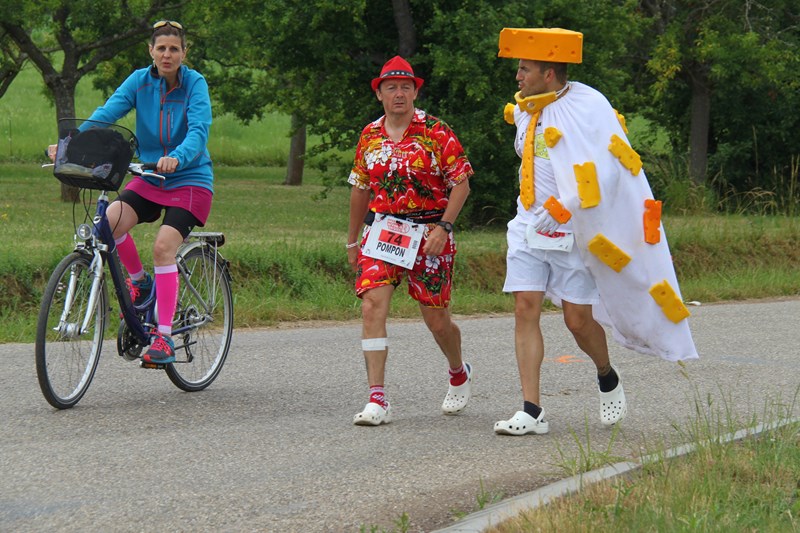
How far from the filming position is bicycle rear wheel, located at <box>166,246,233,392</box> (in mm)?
7645

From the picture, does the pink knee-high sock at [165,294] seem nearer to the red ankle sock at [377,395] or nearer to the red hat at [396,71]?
the red ankle sock at [377,395]

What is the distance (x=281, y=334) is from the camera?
10.4 m

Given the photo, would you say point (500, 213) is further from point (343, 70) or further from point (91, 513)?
point (91, 513)

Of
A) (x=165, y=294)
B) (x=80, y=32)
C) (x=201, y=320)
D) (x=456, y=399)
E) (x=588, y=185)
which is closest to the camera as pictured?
(x=588, y=185)

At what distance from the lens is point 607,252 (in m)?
6.19

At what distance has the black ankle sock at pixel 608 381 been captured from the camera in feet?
22.4

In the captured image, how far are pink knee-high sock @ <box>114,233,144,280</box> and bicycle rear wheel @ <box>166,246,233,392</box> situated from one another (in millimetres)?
313

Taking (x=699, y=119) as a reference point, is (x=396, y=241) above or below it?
above

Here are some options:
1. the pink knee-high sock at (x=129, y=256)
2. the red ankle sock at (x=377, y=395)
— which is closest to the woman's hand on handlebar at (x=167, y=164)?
the pink knee-high sock at (x=129, y=256)

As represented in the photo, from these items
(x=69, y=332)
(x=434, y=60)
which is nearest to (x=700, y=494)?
(x=69, y=332)

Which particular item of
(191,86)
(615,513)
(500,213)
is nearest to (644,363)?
(191,86)

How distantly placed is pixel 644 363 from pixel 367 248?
10.6 ft

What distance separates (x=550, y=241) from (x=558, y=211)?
209 mm

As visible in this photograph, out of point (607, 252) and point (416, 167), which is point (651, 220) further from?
point (416, 167)
